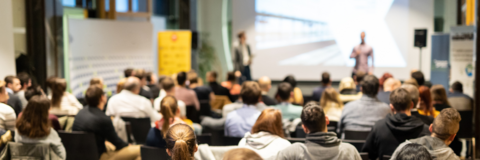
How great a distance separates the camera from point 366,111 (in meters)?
3.96

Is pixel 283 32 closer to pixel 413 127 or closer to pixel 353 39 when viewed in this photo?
pixel 353 39

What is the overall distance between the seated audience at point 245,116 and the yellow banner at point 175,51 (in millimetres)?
5500

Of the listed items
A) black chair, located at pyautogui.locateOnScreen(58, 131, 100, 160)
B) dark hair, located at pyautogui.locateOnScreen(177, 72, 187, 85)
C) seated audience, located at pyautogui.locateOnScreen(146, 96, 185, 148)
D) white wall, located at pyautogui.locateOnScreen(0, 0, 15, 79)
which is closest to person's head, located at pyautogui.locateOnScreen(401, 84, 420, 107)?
seated audience, located at pyautogui.locateOnScreen(146, 96, 185, 148)

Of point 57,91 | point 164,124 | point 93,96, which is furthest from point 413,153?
point 57,91

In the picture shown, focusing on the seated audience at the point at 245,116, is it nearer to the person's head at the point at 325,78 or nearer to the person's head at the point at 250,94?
the person's head at the point at 250,94

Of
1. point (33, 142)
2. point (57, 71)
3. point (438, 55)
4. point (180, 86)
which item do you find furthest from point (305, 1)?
point (33, 142)

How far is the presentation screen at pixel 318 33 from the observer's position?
934 cm

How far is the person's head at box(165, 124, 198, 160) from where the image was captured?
210 centimetres

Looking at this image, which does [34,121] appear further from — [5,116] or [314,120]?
[314,120]

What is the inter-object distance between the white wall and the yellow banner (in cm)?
473

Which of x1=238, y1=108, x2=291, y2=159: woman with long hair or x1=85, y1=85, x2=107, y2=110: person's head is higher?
x1=85, y1=85, x2=107, y2=110: person's head

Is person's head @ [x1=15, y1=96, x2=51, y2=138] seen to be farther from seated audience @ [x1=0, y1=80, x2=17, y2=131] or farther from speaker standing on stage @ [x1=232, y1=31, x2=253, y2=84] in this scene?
speaker standing on stage @ [x1=232, y1=31, x2=253, y2=84]

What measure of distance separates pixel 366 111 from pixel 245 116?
1.13 meters

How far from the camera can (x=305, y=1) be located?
9758 millimetres
